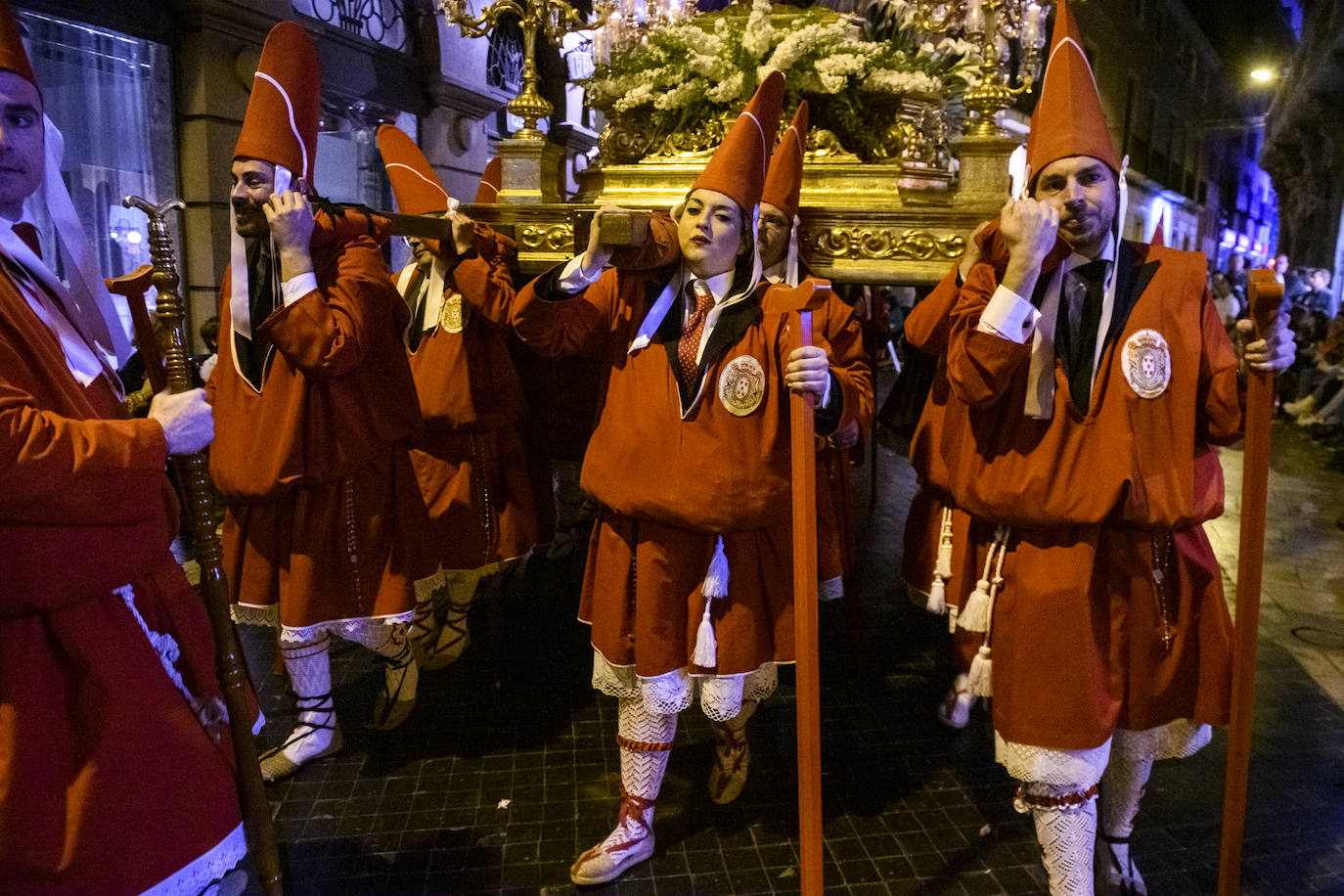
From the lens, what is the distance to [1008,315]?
2.09m

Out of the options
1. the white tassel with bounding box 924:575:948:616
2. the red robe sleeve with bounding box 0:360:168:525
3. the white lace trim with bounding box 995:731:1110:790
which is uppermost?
the red robe sleeve with bounding box 0:360:168:525

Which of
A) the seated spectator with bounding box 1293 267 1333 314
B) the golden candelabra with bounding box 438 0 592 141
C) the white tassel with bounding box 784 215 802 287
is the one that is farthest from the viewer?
the seated spectator with bounding box 1293 267 1333 314

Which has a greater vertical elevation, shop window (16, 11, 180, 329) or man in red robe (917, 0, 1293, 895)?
shop window (16, 11, 180, 329)

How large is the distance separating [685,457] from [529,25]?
8.61 ft

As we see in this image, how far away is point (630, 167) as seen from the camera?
13.3ft

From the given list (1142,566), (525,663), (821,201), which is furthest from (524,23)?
(1142,566)

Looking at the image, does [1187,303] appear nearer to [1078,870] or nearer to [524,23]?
[1078,870]

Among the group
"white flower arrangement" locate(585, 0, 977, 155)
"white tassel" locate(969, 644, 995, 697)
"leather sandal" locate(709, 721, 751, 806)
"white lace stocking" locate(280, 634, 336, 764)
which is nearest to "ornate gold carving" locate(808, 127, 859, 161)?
"white flower arrangement" locate(585, 0, 977, 155)

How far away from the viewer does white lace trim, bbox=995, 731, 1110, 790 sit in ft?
7.04

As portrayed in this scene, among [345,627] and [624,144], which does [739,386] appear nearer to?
[345,627]

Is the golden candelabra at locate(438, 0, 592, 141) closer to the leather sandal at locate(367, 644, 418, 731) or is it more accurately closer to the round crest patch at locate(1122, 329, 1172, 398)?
the leather sandal at locate(367, 644, 418, 731)

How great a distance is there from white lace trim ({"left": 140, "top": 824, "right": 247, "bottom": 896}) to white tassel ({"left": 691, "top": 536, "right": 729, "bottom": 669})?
122cm

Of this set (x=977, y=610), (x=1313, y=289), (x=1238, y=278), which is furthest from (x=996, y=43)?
(x=1238, y=278)

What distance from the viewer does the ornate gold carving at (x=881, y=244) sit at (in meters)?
3.38
